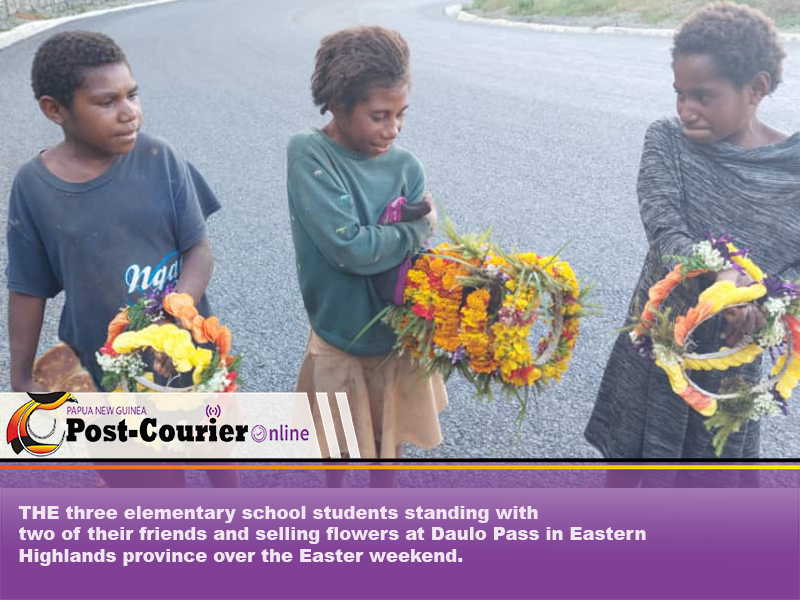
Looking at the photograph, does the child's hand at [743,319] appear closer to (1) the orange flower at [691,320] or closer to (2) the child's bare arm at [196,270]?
(1) the orange flower at [691,320]

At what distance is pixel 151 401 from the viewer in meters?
2.19

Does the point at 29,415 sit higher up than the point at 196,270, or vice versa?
the point at 196,270

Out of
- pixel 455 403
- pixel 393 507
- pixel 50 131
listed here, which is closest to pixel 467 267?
pixel 393 507

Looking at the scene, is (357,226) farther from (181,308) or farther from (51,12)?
(51,12)

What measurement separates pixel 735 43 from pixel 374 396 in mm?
1416

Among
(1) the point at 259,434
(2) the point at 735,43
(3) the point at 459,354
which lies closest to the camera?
(2) the point at 735,43

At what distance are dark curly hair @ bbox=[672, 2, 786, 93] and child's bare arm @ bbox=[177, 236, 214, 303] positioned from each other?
1.44m

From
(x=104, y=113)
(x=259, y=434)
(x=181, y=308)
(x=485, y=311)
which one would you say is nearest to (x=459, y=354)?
(x=485, y=311)

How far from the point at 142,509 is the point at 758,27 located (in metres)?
2.12

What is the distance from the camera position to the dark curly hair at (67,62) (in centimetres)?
216

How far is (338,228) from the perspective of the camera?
2.22m

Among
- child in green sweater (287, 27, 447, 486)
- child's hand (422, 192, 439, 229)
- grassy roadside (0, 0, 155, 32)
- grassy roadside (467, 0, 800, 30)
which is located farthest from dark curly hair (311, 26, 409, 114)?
grassy roadside (0, 0, 155, 32)

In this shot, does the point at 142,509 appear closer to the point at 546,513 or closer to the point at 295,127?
the point at 546,513

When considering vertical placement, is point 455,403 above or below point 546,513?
below
